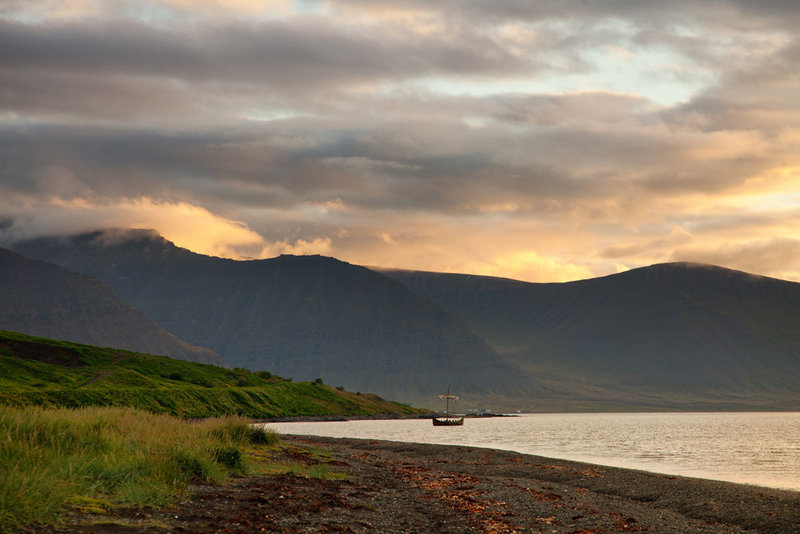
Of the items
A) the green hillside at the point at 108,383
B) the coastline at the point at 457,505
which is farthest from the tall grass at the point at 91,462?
the green hillside at the point at 108,383

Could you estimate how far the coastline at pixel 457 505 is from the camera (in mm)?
22578

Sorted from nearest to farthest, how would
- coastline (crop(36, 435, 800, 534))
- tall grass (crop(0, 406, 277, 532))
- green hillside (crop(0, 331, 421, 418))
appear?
tall grass (crop(0, 406, 277, 532))
coastline (crop(36, 435, 800, 534))
green hillside (crop(0, 331, 421, 418))

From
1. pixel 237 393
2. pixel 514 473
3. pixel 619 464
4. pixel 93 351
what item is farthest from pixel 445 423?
pixel 514 473

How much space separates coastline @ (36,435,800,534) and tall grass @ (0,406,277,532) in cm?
92

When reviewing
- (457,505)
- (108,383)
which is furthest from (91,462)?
(108,383)

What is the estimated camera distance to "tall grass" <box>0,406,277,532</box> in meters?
18.5

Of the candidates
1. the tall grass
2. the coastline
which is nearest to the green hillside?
the coastline

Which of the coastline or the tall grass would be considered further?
the coastline

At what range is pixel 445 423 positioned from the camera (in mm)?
186625

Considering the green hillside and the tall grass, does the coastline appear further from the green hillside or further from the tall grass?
the green hillside

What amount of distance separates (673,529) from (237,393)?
161m

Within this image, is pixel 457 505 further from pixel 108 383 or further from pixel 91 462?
pixel 108 383

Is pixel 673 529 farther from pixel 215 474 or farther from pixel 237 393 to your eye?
pixel 237 393

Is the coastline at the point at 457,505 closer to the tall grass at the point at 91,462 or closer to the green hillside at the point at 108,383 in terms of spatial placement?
the tall grass at the point at 91,462
